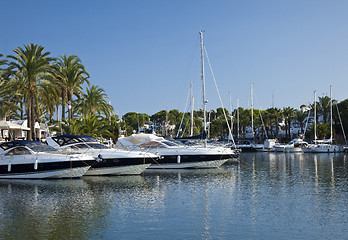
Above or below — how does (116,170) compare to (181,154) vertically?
below

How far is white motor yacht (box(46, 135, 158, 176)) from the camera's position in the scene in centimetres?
2986

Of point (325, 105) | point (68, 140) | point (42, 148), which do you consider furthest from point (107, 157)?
point (325, 105)

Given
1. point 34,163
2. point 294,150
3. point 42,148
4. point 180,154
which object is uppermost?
point 42,148

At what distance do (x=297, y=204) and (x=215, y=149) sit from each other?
17724 millimetres

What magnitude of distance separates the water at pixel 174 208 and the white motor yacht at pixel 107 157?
1784 mm

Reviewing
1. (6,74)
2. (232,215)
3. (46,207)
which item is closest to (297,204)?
(232,215)

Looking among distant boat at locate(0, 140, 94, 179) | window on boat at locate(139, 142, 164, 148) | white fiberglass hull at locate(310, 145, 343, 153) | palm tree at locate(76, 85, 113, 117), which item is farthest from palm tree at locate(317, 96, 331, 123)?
distant boat at locate(0, 140, 94, 179)

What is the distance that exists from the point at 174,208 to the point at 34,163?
13.5m

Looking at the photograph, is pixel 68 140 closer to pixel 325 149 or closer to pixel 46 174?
pixel 46 174

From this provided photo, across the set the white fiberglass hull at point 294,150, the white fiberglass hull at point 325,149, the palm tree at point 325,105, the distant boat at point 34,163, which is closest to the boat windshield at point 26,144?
the distant boat at point 34,163

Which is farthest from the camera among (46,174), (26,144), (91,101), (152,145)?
(91,101)

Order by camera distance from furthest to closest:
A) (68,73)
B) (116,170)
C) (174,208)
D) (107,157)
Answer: (68,73)
(116,170)
(107,157)
(174,208)

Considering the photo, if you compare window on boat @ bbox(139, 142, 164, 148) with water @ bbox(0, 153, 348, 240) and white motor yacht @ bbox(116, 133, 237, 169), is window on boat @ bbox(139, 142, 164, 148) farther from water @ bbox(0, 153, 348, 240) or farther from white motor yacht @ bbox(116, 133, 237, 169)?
water @ bbox(0, 153, 348, 240)

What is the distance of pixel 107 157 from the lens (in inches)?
1174
